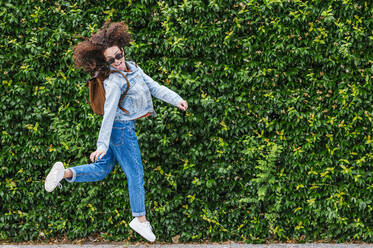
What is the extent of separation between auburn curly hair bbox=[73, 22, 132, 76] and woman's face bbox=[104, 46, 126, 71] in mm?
31

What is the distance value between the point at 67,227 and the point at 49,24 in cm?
256

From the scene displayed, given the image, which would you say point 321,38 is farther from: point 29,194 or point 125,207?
point 29,194

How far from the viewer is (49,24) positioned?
5230 mm

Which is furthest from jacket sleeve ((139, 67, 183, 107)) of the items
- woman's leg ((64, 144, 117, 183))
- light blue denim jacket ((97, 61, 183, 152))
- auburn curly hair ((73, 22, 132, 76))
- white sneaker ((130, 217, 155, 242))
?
white sneaker ((130, 217, 155, 242))

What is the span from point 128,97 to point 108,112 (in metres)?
0.27

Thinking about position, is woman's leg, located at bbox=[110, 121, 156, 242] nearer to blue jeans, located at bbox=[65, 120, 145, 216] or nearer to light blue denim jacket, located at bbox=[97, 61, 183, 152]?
blue jeans, located at bbox=[65, 120, 145, 216]

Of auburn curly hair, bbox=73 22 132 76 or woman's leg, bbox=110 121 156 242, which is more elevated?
auburn curly hair, bbox=73 22 132 76

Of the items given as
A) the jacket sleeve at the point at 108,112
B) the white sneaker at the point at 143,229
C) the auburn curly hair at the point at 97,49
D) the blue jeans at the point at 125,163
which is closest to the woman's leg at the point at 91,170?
the blue jeans at the point at 125,163

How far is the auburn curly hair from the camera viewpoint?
3650 millimetres

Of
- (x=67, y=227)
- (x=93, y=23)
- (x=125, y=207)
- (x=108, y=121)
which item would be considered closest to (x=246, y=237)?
(x=125, y=207)

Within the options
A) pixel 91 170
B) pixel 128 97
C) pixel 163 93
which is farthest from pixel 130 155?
pixel 163 93

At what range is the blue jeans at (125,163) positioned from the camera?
150 inches

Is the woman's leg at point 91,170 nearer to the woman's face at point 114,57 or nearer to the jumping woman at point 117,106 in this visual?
the jumping woman at point 117,106

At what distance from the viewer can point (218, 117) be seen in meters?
5.20
